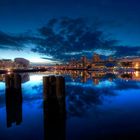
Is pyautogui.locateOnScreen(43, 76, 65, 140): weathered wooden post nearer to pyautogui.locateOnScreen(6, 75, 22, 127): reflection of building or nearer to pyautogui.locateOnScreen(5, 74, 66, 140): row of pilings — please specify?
pyautogui.locateOnScreen(5, 74, 66, 140): row of pilings

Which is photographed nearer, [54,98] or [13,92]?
[54,98]

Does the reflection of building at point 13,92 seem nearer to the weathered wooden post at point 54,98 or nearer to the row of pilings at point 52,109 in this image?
the row of pilings at point 52,109

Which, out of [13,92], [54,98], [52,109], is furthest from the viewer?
[13,92]

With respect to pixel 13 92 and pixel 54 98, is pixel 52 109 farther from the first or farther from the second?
pixel 13 92

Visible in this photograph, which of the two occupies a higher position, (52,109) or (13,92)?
(13,92)

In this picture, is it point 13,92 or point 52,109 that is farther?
point 13,92

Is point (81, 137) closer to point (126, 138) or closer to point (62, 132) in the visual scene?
point (62, 132)

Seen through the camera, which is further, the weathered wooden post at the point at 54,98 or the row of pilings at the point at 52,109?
→ the weathered wooden post at the point at 54,98

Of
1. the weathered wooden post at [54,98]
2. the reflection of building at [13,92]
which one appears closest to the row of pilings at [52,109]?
the weathered wooden post at [54,98]

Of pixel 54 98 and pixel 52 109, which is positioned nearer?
pixel 52 109

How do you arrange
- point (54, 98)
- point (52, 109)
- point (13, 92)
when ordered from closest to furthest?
point (52, 109)
point (54, 98)
point (13, 92)

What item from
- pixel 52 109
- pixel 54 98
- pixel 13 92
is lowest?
pixel 52 109

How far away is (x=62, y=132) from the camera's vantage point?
11.3 meters

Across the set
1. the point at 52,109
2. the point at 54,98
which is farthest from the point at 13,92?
the point at 52,109
